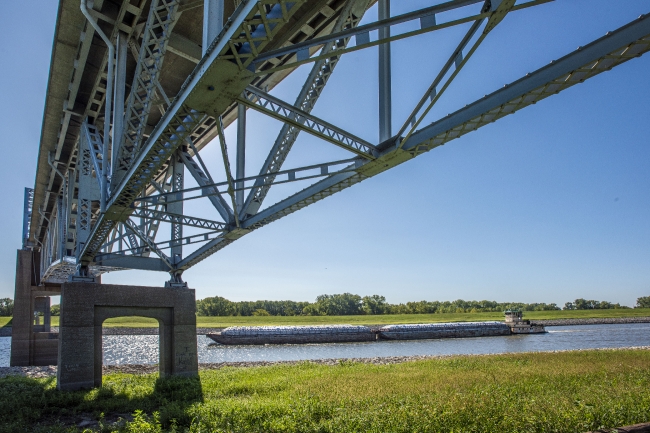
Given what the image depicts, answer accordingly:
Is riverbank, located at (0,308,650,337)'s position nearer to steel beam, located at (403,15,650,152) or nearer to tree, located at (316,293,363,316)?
tree, located at (316,293,363,316)

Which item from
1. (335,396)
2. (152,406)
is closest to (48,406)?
(152,406)

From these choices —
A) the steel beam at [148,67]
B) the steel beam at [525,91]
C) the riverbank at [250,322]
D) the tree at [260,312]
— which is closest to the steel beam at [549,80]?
the steel beam at [525,91]

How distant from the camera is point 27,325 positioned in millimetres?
38188

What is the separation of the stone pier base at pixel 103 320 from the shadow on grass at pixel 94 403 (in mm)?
1025

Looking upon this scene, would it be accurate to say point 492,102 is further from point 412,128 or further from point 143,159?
point 143,159

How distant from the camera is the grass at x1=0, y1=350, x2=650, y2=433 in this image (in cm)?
891

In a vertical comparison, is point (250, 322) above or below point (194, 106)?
below

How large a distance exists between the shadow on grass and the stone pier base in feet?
3.36

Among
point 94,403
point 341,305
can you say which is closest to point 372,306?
point 341,305

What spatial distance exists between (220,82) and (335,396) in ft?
29.6

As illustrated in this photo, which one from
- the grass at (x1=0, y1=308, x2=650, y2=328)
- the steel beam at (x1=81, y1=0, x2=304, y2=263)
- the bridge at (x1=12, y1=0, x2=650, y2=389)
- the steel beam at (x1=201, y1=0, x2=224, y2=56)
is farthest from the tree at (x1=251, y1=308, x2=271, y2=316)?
the steel beam at (x1=201, y1=0, x2=224, y2=56)

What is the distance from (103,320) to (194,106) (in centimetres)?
1251

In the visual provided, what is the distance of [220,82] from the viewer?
6980 mm

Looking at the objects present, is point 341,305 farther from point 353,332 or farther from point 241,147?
point 241,147
